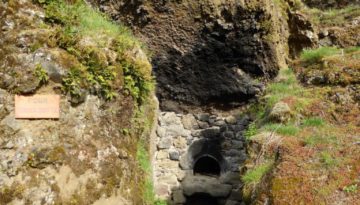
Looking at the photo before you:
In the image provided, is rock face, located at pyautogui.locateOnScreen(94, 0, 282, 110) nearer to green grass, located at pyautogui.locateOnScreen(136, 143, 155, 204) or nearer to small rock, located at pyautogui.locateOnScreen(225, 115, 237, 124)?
small rock, located at pyautogui.locateOnScreen(225, 115, 237, 124)

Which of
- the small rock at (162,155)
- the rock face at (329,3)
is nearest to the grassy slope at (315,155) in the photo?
the small rock at (162,155)

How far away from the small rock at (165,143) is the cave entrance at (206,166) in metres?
0.82

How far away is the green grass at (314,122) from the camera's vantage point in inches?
283

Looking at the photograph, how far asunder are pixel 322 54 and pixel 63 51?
6334 millimetres

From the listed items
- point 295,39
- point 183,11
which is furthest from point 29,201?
point 295,39

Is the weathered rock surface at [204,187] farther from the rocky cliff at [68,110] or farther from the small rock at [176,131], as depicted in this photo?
the rocky cliff at [68,110]

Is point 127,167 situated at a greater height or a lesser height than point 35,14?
lesser

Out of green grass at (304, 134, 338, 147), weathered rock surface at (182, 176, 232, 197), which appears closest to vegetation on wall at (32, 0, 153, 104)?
weathered rock surface at (182, 176, 232, 197)

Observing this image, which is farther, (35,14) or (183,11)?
(183,11)

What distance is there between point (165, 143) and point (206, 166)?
1320mm

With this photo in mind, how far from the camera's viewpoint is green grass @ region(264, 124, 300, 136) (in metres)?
6.97

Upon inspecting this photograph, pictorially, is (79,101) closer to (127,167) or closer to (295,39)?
(127,167)

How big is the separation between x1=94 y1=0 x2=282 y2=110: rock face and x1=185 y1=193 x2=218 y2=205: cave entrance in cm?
215

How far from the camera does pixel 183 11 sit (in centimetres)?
1004
